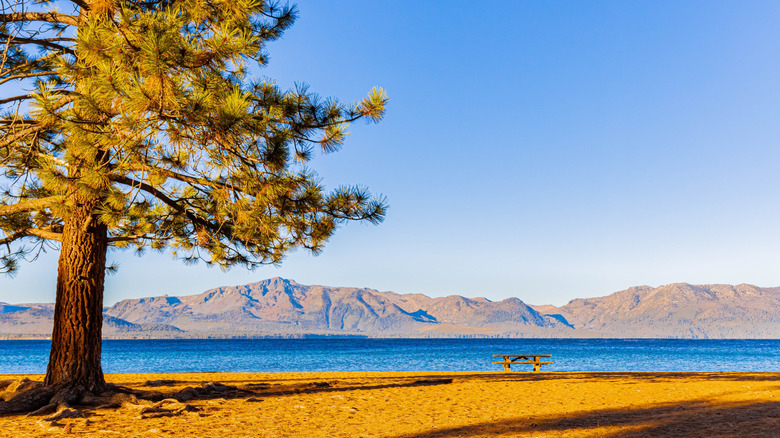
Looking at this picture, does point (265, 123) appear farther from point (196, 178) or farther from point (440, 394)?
point (440, 394)

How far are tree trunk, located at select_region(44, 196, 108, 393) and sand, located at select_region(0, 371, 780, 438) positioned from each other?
93 cm

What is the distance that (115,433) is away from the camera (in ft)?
19.8

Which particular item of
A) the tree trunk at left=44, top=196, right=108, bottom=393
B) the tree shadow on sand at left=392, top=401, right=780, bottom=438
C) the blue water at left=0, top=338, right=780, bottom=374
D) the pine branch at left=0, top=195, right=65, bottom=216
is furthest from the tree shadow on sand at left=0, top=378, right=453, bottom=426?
the blue water at left=0, top=338, right=780, bottom=374

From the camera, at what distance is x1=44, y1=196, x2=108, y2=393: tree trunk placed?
26.4 feet

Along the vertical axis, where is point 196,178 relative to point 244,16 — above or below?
below

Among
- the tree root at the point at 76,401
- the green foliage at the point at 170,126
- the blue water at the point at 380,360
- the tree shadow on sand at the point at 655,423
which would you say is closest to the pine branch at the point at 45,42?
the green foliage at the point at 170,126

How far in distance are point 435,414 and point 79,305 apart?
5.65m

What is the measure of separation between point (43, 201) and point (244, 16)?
4.07 meters

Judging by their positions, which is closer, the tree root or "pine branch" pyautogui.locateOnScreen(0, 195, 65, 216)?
the tree root

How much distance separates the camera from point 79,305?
8.18m

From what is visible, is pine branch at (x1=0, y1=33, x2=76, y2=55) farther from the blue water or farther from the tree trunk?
the blue water

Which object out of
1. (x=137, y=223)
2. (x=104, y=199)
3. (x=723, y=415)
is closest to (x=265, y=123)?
(x=104, y=199)

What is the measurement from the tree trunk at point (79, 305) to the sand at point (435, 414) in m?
0.93

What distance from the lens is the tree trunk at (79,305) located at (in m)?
8.05
